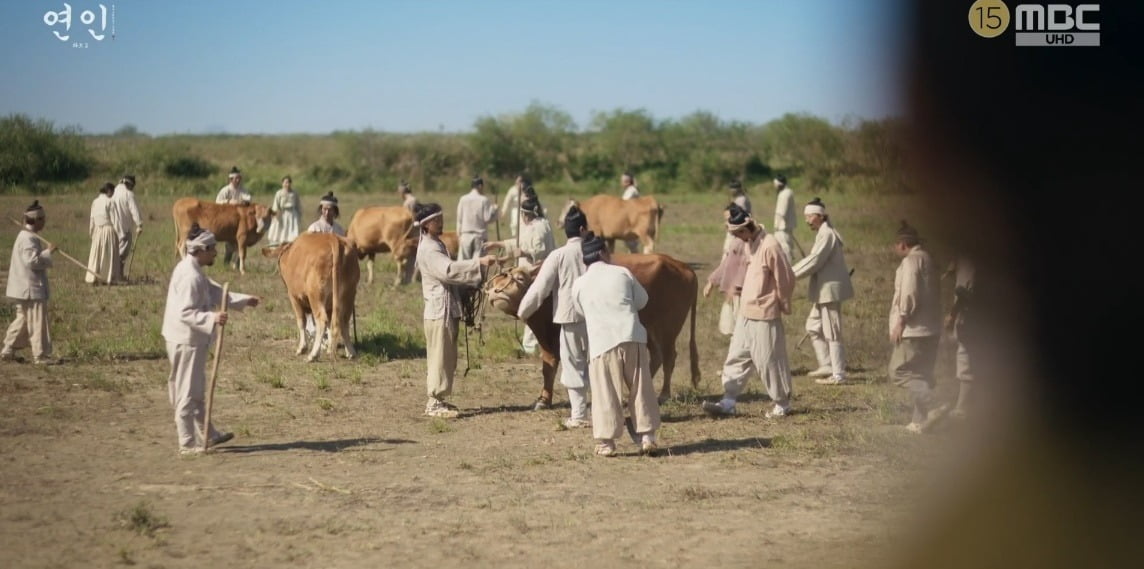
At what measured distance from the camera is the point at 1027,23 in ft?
21.2

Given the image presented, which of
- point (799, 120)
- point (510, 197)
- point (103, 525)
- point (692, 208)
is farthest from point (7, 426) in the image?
point (692, 208)

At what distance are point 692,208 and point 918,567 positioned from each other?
31378 mm

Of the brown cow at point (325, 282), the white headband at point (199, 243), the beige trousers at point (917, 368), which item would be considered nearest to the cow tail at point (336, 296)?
the brown cow at point (325, 282)

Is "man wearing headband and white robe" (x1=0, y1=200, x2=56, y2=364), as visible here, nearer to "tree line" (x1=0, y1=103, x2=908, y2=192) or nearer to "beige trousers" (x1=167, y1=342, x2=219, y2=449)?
"beige trousers" (x1=167, y1=342, x2=219, y2=449)

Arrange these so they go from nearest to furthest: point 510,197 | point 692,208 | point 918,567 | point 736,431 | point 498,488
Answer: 1. point 918,567
2. point 498,488
3. point 736,431
4. point 510,197
5. point 692,208

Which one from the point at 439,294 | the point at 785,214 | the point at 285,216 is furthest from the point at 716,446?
the point at 285,216

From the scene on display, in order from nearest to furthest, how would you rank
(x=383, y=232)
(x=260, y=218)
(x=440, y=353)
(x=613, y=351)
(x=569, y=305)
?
(x=613, y=351), (x=569, y=305), (x=440, y=353), (x=383, y=232), (x=260, y=218)

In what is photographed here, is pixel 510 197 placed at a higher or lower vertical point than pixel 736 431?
higher

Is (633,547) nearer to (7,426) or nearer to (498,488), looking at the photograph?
(498,488)

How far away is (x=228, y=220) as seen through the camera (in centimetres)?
2158

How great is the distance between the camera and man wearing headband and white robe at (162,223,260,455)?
29.8ft

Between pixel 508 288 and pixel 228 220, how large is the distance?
12128mm

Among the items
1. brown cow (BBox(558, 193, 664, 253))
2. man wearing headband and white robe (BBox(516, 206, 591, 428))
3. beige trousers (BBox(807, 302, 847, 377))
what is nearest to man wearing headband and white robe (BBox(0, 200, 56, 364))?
man wearing headband and white robe (BBox(516, 206, 591, 428))

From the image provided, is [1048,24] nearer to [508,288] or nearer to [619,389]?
[619,389]
